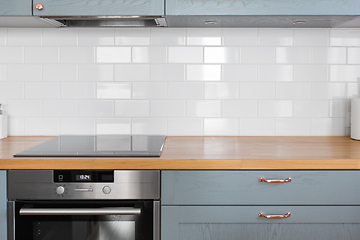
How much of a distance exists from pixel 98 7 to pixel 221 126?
36.8 inches

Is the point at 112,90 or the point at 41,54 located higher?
the point at 41,54

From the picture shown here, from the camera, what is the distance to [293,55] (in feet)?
6.74

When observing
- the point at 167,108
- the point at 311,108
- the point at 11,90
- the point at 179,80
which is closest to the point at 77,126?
the point at 11,90

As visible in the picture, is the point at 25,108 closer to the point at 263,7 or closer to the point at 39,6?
the point at 39,6

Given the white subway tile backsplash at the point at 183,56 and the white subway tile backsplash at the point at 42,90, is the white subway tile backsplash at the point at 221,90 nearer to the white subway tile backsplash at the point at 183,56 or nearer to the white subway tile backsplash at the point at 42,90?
the white subway tile backsplash at the point at 183,56

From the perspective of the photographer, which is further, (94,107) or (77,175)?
(94,107)

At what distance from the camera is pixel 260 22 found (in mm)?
1856

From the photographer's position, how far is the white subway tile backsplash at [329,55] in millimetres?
2051

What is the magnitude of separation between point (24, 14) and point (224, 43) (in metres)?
1.05

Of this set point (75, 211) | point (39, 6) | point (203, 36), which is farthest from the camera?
point (203, 36)

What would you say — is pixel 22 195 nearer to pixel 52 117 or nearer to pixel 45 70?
pixel 52 117

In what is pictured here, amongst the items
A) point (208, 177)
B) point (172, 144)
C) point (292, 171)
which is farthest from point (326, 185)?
point (172, 144)

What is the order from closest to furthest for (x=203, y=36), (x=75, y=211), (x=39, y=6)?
1. (x=75, y=211)
2. (x=39, y=6)
3. (x=203, y=36)

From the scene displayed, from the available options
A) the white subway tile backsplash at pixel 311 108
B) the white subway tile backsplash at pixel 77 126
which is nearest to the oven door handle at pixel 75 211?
the white subway tile backsplash at pixel 77 126
